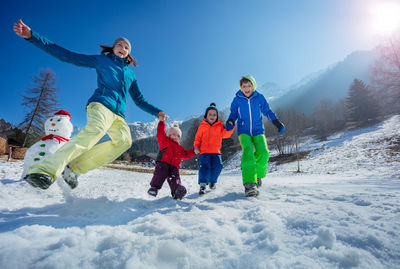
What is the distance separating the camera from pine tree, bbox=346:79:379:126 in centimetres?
3541

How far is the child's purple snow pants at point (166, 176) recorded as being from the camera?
2707 millimetres

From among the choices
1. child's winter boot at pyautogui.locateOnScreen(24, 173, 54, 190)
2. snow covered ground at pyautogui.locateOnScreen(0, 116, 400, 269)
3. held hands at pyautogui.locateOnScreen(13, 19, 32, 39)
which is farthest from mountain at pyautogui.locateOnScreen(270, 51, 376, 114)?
child's winter boot at pyautogui.locateOnScreen(24, 173, 54, 190)

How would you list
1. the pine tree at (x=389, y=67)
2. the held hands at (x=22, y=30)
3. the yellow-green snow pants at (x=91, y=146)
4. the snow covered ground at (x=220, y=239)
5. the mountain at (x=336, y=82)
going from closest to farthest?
the snow covered ground at (x=220, y=239) < the yellow-green snow pants at (x=91, y=146) < the held hands at (x=22, y=30) < the pine tree at (x=389, y=67) < the mountain at (x=336, y=82)

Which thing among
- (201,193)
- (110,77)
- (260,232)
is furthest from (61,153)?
(260,232)

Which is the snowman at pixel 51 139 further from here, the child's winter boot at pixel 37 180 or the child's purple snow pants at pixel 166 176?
the child's purple snow pants at pixel 166 176

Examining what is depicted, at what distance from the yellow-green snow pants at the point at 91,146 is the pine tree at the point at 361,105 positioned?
145 ft

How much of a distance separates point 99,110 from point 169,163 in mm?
1250

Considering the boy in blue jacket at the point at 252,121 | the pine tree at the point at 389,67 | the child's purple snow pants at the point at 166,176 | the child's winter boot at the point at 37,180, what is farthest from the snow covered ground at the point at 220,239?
the pine tree at the point at 389,67

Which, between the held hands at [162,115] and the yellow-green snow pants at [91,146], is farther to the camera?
the held hands at [162,115]

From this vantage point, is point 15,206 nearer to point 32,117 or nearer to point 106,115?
point 106,115

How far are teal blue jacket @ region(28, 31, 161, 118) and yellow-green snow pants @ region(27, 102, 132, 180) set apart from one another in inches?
5.7

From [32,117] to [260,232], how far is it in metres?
21.6

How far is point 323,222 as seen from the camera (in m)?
1.26

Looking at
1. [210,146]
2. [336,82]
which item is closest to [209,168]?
[210,146]
